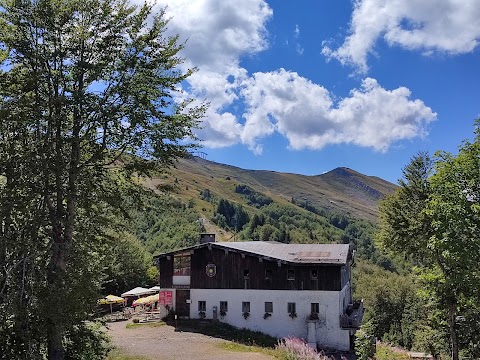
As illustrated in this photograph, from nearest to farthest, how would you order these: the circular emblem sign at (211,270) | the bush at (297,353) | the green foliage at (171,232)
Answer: the bush at (297,353) → the circular emblem sign at (211,270) → the green foliage at (171,232)

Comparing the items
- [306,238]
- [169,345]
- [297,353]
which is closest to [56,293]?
[297,353]

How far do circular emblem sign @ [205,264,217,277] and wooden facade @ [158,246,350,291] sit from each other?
0.27 feet

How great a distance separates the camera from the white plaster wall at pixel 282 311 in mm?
33938

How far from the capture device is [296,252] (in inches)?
1511

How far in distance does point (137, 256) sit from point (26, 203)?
48.4 metres

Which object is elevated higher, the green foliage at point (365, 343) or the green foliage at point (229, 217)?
the green foliage at point (229, 217)

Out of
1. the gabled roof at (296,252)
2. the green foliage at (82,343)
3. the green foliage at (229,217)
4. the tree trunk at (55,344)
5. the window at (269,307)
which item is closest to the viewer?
the tree trunk at (55,344)

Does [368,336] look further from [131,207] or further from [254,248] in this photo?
[254,248]

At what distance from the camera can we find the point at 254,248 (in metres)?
39.6

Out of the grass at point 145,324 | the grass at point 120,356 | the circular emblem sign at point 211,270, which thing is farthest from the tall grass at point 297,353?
the grass at point 145,324

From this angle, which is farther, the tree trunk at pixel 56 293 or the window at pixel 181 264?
the window at pixel 181 264

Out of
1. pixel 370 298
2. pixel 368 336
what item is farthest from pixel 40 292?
pixel 370 298

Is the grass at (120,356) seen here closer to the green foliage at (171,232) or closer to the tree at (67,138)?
the tree at (67,138)

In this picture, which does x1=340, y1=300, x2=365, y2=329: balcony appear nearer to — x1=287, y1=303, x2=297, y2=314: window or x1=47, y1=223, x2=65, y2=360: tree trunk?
x1=287, y1=303, x2=297, y2=314: window
